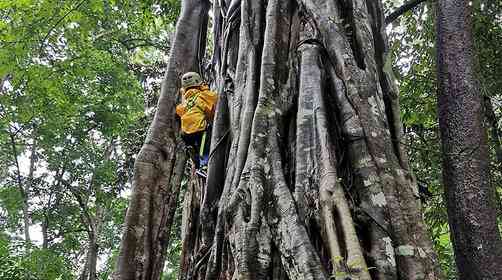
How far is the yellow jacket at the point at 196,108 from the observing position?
339cm

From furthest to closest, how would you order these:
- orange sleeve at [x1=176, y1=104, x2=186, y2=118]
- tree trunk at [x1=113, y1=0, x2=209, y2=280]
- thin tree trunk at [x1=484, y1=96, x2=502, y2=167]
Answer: thin tree trunk at [x1=484, y1=96, x2=502, y2=167] → orange sleeve at [x1=176, y1=104, x2=186, y2=118] → tree trunk at [x1=113, y1=0, x2=209, y2=280]

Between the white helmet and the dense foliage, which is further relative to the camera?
the dense foliage

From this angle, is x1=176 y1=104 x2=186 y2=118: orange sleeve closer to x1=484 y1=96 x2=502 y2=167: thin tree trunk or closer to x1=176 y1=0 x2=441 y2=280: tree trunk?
x1=176 y1=0 x2=441 y2=280: tree trunk

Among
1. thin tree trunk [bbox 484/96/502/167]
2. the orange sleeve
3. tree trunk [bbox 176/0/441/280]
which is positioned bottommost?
tree trunk [bbox 176/0/441/280]

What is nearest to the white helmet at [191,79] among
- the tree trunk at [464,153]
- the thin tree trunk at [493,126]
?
the tree trunk at [464,153]

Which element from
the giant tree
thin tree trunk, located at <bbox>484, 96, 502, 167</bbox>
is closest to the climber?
the giant tree

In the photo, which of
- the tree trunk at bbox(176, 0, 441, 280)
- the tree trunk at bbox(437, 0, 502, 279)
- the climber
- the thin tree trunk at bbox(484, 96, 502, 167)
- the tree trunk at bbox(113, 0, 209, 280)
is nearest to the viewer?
the tree trunk at bbox(176, 0, 441, 280)

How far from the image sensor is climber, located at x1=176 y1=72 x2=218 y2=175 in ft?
11.1

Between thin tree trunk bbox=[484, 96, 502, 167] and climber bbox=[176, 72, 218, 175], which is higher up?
thin tree trunk bbox=[484, 96, 502, 167]

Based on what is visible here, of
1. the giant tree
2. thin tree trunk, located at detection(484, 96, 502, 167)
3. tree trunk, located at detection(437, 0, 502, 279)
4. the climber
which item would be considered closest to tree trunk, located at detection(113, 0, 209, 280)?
the giant tree

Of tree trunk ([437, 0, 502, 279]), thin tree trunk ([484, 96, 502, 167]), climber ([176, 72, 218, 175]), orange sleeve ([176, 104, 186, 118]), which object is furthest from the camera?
thin tree trunk ([484, 96, 502, 167])

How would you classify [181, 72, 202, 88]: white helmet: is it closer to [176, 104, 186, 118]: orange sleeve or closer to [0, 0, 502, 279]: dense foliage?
[176, 104, 186, 118]: orange sleeve

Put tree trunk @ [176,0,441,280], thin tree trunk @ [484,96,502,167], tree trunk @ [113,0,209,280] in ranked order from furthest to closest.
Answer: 1. thin tree trunk @ [484,96,502,167]
2. tree trunk @ [113,0,209,280]
3. tree trunk @ [176,0,441,280]

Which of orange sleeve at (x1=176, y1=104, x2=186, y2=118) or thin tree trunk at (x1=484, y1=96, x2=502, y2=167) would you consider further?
thin tree trunk at (x1=484, y1=96, x2=502, y2=167)
